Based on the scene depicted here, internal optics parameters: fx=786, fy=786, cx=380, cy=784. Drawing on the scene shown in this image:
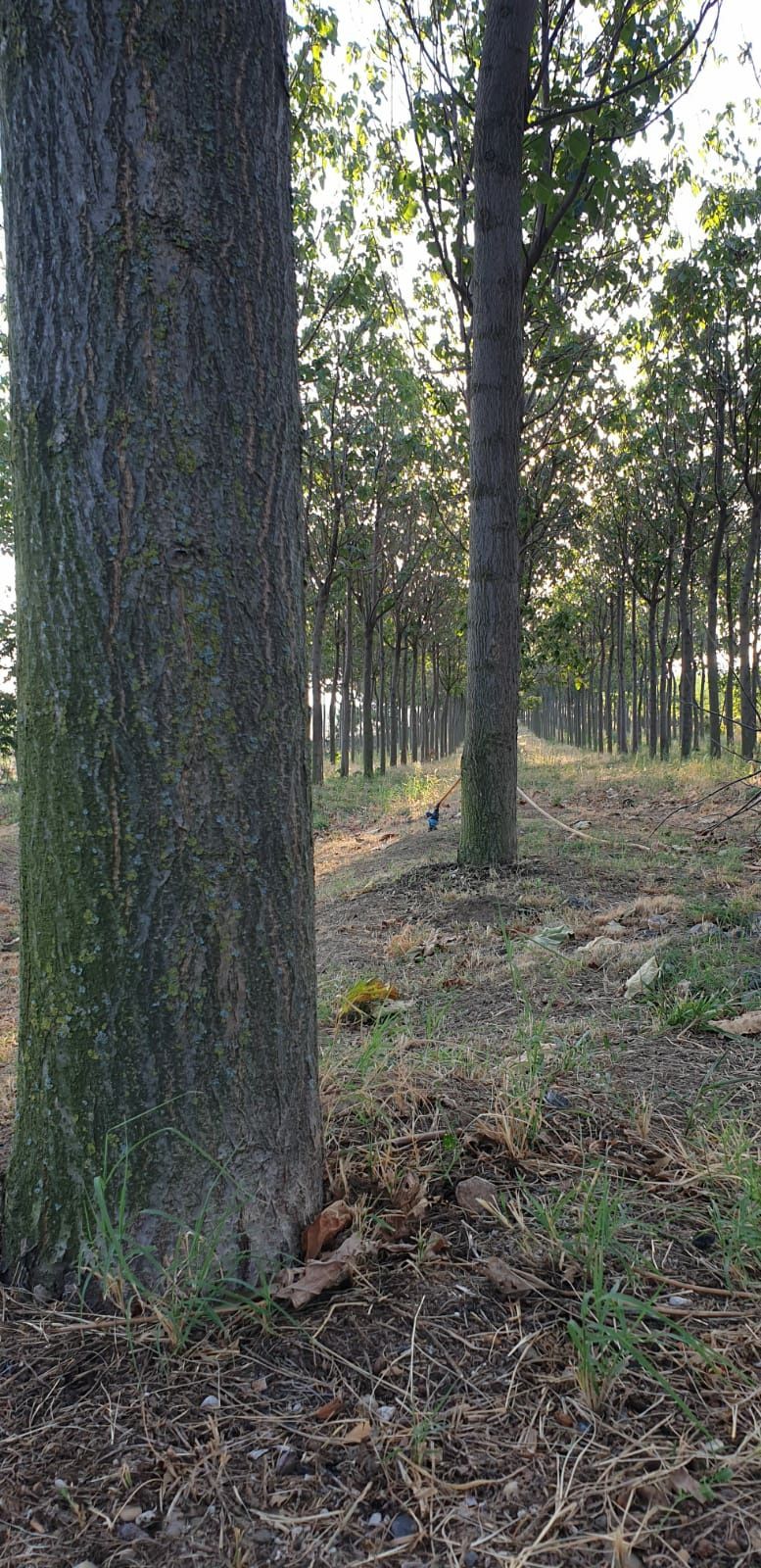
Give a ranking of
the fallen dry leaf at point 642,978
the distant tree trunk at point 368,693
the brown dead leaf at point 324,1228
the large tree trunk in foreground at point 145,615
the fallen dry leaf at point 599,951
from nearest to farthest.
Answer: the large tree trunk in foreground at point 145,615
the brown dead leaf at point 324,1228
the fallen dry leaf at point 642,978
the fallen dry leaf at point 599,951
the distant tree trunk at point 368,693

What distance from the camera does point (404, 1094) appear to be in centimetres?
219

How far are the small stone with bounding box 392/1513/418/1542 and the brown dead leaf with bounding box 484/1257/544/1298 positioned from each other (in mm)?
468

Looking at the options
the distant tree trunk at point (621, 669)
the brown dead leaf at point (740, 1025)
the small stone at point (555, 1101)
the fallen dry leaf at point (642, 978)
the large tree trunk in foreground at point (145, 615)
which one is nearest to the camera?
the large tree trunk in foreground at point (145, 615)

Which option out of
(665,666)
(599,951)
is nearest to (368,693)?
(665,666)

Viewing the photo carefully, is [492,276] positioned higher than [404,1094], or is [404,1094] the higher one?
[492,276]

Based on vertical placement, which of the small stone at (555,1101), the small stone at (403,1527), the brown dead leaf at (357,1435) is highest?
the small stone at (555,1101)

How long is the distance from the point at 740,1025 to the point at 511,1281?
5.42ft

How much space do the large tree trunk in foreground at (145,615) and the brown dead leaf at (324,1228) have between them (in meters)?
0.03

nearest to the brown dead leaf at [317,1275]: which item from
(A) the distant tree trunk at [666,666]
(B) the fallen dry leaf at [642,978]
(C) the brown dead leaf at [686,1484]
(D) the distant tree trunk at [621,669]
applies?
(C) the brown dead leaf at [686,1484]

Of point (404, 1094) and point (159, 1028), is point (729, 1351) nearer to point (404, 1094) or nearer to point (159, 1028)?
point (404, 1094)

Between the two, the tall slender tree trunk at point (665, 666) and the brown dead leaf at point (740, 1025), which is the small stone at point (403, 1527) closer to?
the brown dead leaf at point (740, 1025)

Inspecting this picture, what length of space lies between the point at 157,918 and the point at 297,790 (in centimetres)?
40

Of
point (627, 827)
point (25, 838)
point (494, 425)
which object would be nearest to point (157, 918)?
point (25, 838)

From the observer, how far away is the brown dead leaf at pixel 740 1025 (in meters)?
2.77
